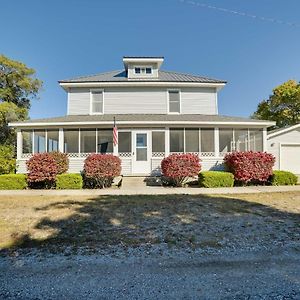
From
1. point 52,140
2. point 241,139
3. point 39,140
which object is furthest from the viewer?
point 241,139

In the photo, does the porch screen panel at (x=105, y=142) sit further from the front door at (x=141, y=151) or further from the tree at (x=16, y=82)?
the tree at (x=16, y=82)

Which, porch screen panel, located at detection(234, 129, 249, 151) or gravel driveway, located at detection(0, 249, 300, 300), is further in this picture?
porch screen panel, located at detection(234, 129, 249, 151)

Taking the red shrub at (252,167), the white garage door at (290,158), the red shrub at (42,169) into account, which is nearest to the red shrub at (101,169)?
the red shrub at (42,169)

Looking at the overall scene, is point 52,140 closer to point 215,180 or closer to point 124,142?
point 124,142

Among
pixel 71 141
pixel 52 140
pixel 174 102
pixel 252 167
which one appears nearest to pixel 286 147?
pixel 252 167

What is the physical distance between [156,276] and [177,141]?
1342 centimetres

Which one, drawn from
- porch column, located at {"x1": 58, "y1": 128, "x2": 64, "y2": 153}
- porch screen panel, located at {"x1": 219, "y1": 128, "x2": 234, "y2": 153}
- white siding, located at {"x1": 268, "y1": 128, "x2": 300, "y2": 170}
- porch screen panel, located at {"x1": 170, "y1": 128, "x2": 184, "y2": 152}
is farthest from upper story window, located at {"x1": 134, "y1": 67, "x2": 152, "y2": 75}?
white siding, located at {"x1": 268, "y1": 128, "x2": 300, "y2": 170}

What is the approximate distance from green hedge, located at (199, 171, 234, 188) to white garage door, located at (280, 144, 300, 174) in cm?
664

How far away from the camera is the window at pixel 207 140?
650 inches

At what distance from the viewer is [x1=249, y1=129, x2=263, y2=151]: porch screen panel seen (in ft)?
56.6

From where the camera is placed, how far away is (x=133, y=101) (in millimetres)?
18516

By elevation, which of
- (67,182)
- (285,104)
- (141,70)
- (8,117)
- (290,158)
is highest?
(285,104)

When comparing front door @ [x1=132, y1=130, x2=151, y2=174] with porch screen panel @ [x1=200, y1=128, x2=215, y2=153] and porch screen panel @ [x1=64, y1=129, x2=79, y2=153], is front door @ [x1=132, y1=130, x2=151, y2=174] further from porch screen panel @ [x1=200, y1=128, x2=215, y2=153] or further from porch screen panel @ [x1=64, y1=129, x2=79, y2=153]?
porch screen panel @ [x1=64, y1=129, x2=79, y2=153]

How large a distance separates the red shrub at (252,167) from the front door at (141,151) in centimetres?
500
